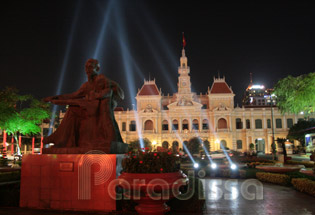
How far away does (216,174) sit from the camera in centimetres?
1349

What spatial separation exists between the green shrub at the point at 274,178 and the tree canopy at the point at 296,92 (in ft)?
28.0

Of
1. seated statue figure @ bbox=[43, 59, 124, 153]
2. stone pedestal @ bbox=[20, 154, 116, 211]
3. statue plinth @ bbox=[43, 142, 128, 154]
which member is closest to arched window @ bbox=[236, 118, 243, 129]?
seated statue figure @ bbox=[43, 59, 124, 153]

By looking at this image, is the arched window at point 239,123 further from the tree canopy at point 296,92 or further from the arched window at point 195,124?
the tree canopy at point 296,92

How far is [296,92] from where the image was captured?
712 inches

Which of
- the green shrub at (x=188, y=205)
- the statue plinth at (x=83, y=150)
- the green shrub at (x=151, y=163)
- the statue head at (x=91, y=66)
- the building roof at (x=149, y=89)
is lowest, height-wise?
the green shrub at (x=188, y=205)

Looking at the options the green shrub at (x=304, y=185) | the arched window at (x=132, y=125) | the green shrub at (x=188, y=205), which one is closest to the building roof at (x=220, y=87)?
the arched window at (x=132, y=125)

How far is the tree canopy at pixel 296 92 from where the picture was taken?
17.4 meters

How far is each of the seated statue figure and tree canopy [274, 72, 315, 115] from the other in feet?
50.2

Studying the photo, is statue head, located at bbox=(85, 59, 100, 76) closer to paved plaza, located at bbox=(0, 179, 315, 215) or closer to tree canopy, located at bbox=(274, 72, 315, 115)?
paved plaza, located at bbox=(0, 179, 315, 215)

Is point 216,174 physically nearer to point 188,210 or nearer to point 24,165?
point 188,210

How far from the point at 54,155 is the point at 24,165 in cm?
75

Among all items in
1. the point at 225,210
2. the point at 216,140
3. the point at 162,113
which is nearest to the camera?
the point at 225,210

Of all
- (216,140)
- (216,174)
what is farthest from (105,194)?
(216,140)

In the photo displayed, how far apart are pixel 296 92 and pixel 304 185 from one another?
11154mm
